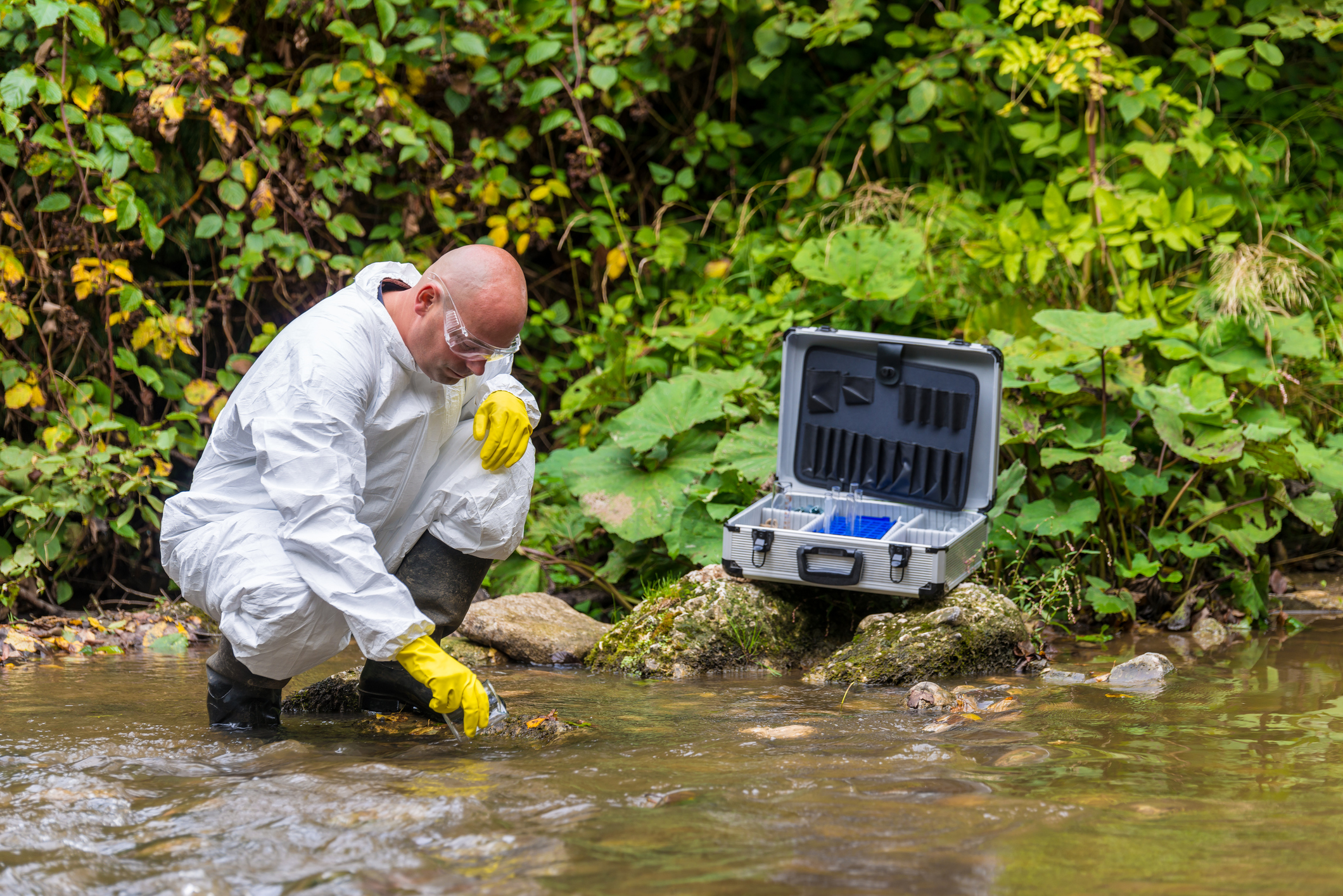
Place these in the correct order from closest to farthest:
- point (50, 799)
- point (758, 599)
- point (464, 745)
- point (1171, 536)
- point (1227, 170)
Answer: point (50, 799) < point (464, 745) < point (758, 599) < point (1171, 536) < point (1227, 170)

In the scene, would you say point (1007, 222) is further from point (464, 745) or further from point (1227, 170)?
point (464, 745)

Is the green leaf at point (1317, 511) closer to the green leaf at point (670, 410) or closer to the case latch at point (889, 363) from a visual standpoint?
the case latch at point (889, 363)

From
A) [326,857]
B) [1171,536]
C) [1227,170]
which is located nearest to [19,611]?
[326,857]

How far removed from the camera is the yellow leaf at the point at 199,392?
5.00 m

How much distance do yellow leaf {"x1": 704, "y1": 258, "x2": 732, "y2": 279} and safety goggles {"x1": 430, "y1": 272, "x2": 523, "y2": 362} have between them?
10.4 feet

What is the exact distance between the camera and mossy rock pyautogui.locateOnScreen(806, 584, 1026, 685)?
3.49 m

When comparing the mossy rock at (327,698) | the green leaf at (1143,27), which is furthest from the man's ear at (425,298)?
the green leaf at (1143,27)

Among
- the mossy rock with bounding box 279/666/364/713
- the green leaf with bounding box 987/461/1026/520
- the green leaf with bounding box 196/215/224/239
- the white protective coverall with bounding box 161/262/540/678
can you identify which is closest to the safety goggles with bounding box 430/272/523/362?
the white protective coverall with bounding box 161/262/540/678

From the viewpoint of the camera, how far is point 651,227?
612 centimetres

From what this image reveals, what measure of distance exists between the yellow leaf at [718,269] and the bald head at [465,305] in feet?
10.2

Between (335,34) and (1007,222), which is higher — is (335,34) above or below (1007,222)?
above

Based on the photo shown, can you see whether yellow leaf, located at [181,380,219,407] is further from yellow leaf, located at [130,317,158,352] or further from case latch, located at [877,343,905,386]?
case latch, located at [877,343,905,386]

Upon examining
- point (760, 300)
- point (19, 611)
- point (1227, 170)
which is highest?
point (1227, 170)

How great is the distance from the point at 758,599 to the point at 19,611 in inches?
111
